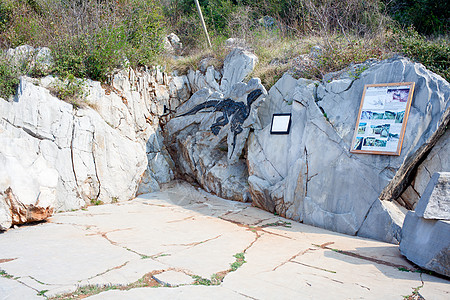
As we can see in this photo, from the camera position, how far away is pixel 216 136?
26.4 feet

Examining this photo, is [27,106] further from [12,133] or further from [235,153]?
[235,153]

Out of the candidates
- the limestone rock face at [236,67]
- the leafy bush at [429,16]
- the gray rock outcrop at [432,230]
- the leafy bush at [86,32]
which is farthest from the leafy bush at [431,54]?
the leafy bush at [86,32]

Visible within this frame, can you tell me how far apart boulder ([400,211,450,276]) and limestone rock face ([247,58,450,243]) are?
77 cm

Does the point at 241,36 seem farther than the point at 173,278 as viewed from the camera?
Yes

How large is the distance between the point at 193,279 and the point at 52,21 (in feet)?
28.8

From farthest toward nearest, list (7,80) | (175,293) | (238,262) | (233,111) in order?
(233,111)
(7,80)
(238,262)
(175,293)

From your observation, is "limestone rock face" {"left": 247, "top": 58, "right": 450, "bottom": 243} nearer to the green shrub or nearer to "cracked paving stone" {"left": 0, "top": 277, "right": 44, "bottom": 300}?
the green shrub

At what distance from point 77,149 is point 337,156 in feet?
16.0

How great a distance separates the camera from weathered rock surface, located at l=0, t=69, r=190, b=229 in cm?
520

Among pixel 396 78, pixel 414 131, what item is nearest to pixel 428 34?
pixel 396 78

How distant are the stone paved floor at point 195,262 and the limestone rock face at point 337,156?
14.8 inches

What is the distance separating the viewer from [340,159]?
5.55 meters

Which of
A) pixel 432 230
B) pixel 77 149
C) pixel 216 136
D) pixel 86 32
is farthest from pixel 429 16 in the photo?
pixel 77 149

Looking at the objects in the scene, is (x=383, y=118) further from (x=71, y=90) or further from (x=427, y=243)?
(x=71, y=90)
